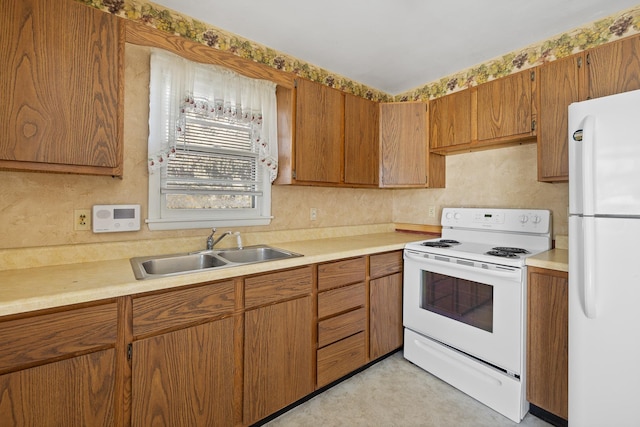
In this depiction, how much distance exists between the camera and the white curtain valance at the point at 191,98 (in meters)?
1.80

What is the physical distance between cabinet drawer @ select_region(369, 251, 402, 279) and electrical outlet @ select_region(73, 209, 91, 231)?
181 centimetres

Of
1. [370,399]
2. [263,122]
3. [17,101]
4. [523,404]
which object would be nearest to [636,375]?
[523,404]

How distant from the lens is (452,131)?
2.52m

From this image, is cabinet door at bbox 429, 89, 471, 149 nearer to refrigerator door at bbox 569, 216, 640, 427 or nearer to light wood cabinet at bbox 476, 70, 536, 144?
light wood cabinet at bbox 476, 70, 536, 144

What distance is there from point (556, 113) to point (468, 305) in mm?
1399

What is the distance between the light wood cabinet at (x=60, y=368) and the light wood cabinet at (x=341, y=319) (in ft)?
3.66

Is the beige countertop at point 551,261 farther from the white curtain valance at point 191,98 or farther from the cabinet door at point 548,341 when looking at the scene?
the white curtain valance at point 191,98

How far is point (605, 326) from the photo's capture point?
4.38 feet

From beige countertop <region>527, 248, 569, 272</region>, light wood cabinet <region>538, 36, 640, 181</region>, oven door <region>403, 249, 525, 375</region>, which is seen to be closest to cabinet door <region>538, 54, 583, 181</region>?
light wood cabinet <region>538, 36, 640, 181</region>

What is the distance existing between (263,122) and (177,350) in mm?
1593

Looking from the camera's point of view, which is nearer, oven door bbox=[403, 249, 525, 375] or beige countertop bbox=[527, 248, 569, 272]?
beige countertop bbox=[527, 248, 569, 272]

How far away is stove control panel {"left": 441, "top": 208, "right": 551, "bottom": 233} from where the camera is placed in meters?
2.16

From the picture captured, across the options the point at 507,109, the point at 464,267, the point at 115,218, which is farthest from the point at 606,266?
the point at 115,218

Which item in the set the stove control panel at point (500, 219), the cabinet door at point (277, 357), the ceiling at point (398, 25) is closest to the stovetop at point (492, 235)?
the stove control panel at point (500, 219)
